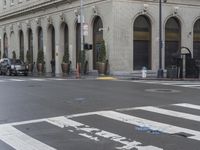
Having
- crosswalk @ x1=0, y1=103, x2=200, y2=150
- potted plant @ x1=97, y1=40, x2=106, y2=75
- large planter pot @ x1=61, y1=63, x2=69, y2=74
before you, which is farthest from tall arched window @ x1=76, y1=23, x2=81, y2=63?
crosswalk @ x1=0, y1=103, x2=200, y2=150

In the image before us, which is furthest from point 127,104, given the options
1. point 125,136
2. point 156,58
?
point 156,58

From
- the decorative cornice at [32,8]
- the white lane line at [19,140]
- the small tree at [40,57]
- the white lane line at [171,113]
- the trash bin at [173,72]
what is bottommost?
the white lane line at [19,140]

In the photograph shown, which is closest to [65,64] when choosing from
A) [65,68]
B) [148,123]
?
[65,68]

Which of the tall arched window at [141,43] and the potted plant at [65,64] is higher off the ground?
the tall arched window at [141,43]

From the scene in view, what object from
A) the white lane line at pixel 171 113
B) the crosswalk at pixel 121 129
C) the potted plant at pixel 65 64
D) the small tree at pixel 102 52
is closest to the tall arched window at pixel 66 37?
the potted plant at pixel 65 64

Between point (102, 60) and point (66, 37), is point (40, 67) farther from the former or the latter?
point (102, 60)

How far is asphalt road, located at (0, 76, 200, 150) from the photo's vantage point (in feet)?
28.4

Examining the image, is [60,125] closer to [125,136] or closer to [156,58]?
[125,136]

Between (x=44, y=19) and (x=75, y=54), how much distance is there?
8206mm

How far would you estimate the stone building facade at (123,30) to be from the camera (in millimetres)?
38250

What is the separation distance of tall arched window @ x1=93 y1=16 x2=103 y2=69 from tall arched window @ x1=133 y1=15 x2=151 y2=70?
123 inches

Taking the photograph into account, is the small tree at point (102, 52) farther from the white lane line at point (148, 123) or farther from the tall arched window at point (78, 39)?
the white lane line at point (148, 123)

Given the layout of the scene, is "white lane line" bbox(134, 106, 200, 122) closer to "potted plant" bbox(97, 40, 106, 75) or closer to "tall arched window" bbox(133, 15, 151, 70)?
A: "potted plant" bbox(97, 40, 106, 75)

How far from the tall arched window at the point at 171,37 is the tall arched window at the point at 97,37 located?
6.01m
